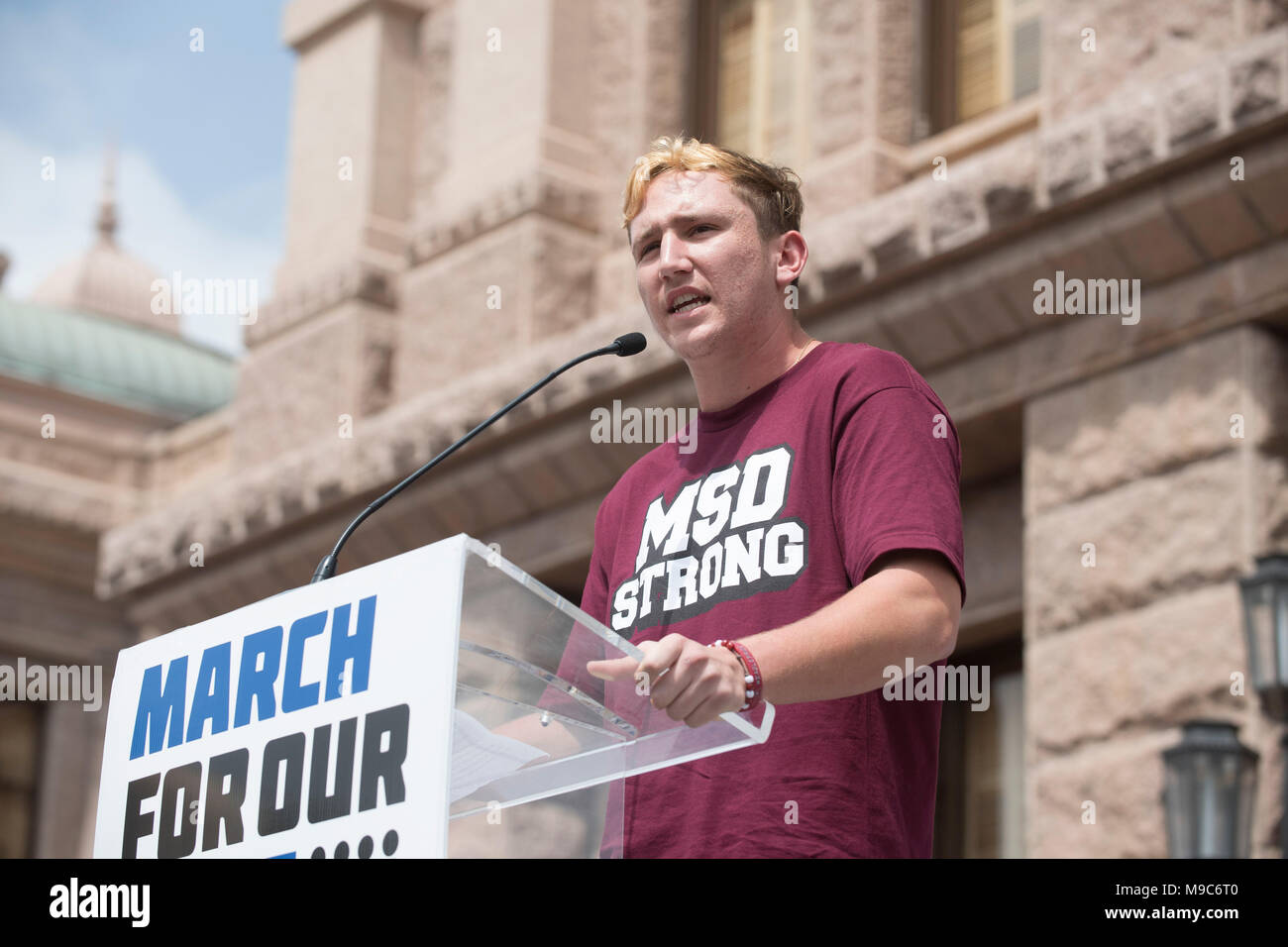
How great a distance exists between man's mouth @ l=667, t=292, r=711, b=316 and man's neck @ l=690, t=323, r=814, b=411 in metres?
0.09

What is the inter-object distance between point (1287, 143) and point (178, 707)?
537 cm

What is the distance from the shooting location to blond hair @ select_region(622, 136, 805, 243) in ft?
11.3

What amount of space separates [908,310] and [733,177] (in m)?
5.13

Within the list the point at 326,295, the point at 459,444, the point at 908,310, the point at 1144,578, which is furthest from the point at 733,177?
the point at 326,295

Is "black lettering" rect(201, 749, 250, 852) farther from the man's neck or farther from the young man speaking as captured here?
the man's neck

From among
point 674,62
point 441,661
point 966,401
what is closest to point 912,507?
point 441,661

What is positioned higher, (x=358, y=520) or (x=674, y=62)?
(x=674, y=62)

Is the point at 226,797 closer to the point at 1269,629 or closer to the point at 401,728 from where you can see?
the point at 401,728

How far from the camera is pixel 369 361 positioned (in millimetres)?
11406

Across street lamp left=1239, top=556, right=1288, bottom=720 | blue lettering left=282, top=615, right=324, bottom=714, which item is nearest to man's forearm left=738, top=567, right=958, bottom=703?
blue lettering left=282, top=615, right=324, bottom=714
